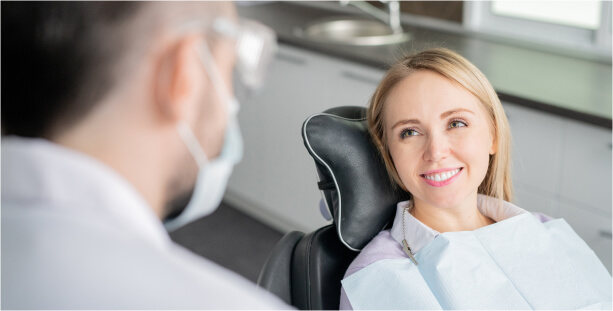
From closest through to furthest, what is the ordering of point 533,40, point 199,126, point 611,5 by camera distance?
point 199,126
point 611,5
point 533,40

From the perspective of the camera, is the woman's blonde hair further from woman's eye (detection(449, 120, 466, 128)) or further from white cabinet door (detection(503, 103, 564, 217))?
white cabinet door (detection(503, 103, 564, 217))

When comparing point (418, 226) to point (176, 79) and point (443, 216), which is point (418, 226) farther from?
point (176, 79)

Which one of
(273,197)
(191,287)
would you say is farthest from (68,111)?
(273,197)

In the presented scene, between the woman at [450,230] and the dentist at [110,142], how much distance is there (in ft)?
2.37

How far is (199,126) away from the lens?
0.70 meters

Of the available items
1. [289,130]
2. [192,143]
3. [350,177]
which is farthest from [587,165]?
[192,143]

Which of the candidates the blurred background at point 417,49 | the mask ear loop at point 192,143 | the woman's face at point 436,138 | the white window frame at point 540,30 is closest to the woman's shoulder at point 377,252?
the woman's face at point 436,138

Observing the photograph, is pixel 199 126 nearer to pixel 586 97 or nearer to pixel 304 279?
pixel 304 279

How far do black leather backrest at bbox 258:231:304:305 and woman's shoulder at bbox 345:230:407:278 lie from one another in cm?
12

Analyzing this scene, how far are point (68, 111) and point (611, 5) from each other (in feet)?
7.23

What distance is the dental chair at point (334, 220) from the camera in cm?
142

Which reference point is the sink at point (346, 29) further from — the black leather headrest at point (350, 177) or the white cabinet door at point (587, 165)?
the black leather headrest at point (350, 177)

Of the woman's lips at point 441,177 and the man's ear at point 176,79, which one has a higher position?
the man's ear at point 176,79

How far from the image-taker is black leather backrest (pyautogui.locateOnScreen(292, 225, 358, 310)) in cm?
141
